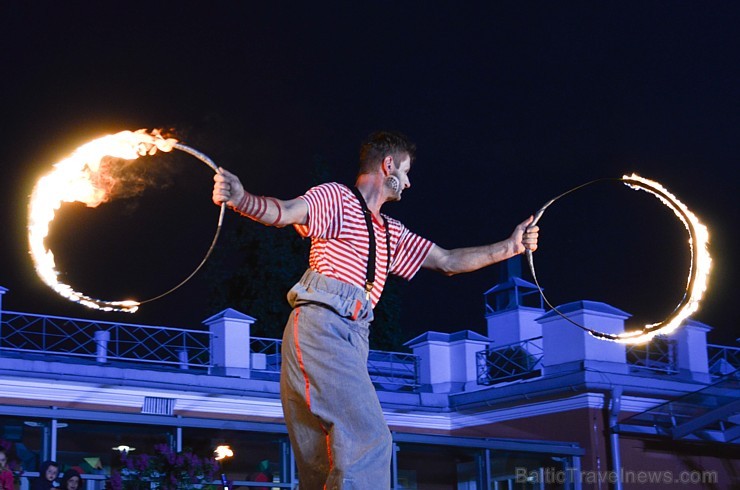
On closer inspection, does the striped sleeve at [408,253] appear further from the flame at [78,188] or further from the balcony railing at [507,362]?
the balcony railing at [507,362]

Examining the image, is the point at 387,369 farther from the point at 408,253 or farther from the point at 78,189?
the point at 408,253

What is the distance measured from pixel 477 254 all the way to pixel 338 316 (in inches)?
44.5

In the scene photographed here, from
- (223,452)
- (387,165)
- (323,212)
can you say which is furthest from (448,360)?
(323,212)

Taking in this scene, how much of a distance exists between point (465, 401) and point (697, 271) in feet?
32.0

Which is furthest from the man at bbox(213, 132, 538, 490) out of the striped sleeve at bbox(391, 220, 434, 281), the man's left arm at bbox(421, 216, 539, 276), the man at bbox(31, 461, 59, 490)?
the man at bbox(31, 461, 59, 490)

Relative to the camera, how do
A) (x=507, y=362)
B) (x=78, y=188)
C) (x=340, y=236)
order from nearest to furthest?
(x=340, y=236) → (x=78, y=188) → (x=507, y=362)

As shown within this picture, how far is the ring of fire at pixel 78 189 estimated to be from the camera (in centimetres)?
542

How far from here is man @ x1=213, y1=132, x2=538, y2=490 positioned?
15.6ft

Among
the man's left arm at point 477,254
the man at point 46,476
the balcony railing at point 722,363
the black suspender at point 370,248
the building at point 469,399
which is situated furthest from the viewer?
the balcony railing at point 722,363

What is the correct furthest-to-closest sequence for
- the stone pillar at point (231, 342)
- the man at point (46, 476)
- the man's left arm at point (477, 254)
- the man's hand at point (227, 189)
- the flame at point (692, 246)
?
the stone pillar at point (231, 342), the man at point (46, 476), the flame at point (692, 246), the man's left arm at point (477, 254), the man's hand at point (227, 189)

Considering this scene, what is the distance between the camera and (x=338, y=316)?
4984mm

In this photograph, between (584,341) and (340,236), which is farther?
(584,341)

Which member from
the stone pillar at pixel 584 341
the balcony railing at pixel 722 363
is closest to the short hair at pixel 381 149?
the stone pillar at pixel 584 341

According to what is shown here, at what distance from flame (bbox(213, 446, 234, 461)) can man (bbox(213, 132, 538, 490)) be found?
663 cm
